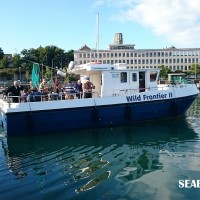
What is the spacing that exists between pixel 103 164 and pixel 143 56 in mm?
119060

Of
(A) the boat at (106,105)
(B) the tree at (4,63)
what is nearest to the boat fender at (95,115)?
(A) the boat at (106,105)

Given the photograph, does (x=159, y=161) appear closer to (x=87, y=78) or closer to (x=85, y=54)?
(x=87, y=78)

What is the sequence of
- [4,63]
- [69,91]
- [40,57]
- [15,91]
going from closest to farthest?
[15,91], [69,91], [4,63], [40,57]

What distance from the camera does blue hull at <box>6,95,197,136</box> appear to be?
1425 cm

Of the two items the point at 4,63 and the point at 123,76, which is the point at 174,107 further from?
the point at 4,63

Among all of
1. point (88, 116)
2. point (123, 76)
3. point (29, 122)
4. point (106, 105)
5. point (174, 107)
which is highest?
point (123, 76)

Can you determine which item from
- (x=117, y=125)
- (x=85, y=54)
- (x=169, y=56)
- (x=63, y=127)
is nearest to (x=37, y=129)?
(x=63, y=127)

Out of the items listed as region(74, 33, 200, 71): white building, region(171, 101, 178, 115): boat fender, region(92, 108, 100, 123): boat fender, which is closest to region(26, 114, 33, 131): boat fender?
region(92, 108, 100, 123): boat fender

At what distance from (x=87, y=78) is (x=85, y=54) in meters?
105

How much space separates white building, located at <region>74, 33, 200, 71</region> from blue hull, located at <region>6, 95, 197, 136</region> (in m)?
105

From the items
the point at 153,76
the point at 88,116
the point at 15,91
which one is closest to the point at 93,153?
the point at 88,116

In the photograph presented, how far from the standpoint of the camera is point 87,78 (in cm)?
1702

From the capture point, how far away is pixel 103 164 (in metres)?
9.66

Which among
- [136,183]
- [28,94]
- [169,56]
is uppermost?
[169,56]
